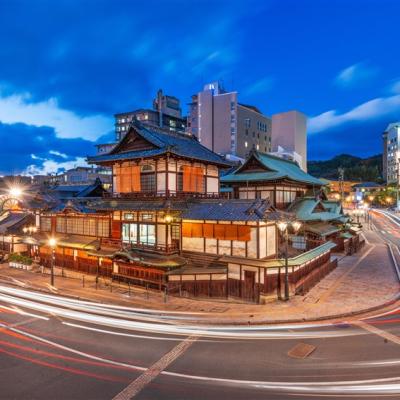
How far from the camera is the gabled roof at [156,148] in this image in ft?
81.5

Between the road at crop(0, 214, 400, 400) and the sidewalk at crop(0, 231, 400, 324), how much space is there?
1280 millimetres

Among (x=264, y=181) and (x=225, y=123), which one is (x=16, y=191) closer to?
(x=264, y=181)

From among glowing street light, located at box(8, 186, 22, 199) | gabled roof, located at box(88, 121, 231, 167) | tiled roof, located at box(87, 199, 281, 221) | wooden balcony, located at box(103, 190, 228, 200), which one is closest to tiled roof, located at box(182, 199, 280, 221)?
tiled roof, located at box(87, 199, 281, 221)

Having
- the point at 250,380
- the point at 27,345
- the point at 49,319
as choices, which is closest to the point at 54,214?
the point at 49,319

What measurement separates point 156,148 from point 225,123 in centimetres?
7152

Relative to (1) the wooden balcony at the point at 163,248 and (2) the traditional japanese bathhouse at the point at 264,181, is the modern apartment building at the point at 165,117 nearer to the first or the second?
(2) the traditional japanese bathhouse at the point at 264,181

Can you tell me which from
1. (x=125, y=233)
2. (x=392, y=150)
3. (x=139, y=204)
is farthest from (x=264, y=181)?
(x=392, y=150)

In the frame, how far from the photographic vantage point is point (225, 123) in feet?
305

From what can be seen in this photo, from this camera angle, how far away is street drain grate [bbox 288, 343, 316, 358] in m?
13.2

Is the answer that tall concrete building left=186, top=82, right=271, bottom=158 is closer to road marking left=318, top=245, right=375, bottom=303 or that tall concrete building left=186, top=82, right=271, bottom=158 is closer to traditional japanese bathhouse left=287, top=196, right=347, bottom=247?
traditional japanese bathhouse left=287, top=196, right=347, bottom=247

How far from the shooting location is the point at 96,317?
18438 millimetres

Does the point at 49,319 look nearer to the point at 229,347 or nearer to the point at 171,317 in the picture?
the point at 171,317

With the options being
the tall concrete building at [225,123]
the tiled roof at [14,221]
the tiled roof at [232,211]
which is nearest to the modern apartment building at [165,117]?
the tall concrete building at [225,123]

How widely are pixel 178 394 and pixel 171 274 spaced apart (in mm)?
12201
